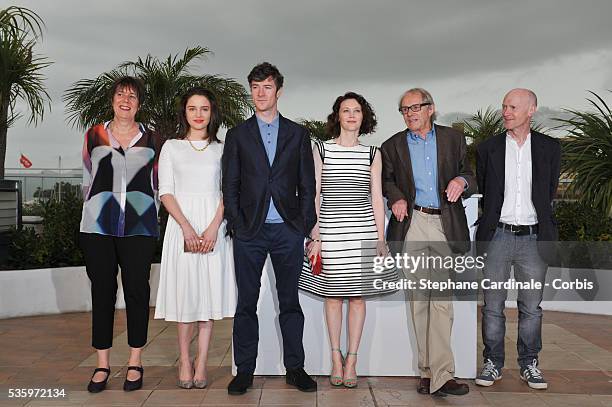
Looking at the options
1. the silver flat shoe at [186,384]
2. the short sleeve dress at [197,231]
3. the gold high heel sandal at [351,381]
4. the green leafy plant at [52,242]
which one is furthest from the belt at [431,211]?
the green leafy plant at [52,242]

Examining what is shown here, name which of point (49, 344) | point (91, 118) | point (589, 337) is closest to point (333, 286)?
point (49, 344)

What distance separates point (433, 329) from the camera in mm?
3721

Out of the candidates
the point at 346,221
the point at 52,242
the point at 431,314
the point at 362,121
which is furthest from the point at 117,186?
the point at 52,242

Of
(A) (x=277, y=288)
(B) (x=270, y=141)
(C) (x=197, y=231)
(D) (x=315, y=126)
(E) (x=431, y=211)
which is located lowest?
(A) (x=277, y=288)

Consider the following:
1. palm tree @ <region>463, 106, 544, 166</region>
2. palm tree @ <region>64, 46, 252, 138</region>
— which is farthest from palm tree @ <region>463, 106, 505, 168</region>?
palm tree @ <region>64, 46, 252, 138</region>

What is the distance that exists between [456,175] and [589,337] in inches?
121

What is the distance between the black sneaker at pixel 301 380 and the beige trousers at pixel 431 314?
647 mm

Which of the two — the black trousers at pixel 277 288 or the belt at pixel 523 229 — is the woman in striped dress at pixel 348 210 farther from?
the belt at pixel 523 229

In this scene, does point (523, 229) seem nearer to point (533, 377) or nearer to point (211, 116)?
point (533, 377)

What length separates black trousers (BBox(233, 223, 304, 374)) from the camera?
3646 millimetres

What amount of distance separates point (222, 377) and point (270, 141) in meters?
1.54

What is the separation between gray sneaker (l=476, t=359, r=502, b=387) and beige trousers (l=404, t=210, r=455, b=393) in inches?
13.1

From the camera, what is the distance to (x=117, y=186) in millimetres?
3727

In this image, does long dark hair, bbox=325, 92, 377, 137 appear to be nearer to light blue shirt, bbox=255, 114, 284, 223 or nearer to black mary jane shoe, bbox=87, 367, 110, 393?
light blue shirt, bbox=255, 114, 284, 223
